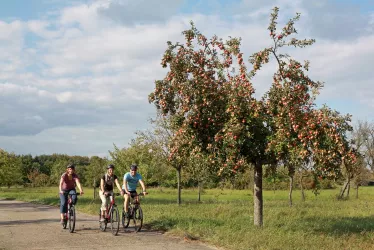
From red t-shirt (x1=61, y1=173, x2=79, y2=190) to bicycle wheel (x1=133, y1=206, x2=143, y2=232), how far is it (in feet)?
7.27

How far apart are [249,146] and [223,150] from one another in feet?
2.86

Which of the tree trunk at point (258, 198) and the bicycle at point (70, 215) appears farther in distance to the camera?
the tree trunk at point (258, 198)

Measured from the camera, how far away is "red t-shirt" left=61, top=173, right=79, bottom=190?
13.5 metres

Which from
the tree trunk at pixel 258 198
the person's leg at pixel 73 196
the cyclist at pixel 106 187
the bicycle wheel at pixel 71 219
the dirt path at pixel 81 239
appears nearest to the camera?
the dirt path at pixel 81 239

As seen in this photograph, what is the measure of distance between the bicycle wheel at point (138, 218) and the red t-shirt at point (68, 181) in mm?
2216

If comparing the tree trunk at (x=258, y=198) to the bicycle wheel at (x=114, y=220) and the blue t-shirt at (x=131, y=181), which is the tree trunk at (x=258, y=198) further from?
the bicycle wheel at (x=114, y=220)

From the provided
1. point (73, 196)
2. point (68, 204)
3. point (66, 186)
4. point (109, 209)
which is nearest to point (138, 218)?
point (109, 209)

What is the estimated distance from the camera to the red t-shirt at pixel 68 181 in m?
13.5

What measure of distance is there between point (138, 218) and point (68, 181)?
258 cm

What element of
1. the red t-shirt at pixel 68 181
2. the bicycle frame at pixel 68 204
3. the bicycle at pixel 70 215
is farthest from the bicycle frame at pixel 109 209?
the red t-shirt at pixel 68 181

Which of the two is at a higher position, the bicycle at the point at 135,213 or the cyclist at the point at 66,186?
the cyclist at the point at 66,186

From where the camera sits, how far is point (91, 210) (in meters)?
19.6

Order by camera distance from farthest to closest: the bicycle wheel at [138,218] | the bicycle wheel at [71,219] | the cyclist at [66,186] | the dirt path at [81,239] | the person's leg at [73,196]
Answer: the cyclist at [66,186] < the person's leg at [73,196] < the bicycle wheel at [138,218] < the bicycle wheel at [71,219] < the dirt path at [81,239]

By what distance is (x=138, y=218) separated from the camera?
43.1 ft
